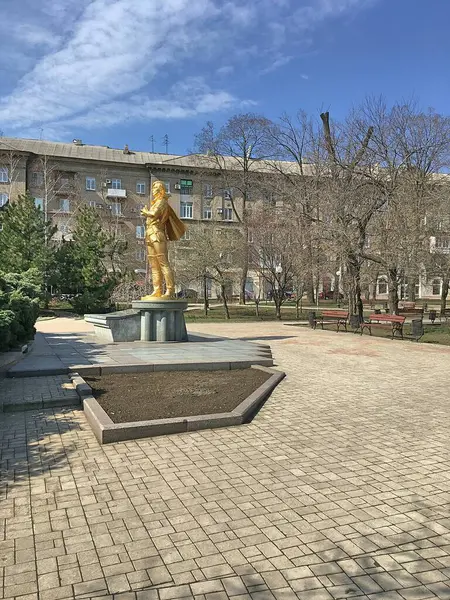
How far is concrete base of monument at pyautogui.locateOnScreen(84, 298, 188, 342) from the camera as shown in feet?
46.3

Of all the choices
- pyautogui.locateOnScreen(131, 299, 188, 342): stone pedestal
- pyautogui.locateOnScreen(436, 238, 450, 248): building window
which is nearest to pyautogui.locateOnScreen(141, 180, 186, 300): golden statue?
pyautogui.locateOnScreen(131, 299, 188, 342): stone pedestal

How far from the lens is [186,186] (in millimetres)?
57312

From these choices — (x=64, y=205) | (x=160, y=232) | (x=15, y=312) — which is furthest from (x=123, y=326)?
(x=64, y=205)

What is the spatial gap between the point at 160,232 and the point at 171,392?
7.64 m

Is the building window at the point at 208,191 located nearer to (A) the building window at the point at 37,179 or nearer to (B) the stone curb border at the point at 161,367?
(A) the building window at the point at 37,179

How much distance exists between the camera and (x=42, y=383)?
838 cm

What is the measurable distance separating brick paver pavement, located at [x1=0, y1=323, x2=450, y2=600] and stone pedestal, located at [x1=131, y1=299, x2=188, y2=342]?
7424 millimetres

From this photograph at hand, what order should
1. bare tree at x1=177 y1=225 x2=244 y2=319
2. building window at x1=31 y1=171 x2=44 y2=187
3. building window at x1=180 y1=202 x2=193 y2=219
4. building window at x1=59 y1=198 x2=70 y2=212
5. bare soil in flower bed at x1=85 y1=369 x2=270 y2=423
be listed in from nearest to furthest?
bare soil in flower bed at x1=85 y1=369 x2=270 y2=423 < bare tree at x1=177 y1=225 x2=244 y2=319 < building window at x1=31 y1=171 x2=44 y2=187 < building window at x1=59 y1=198 x2=70 y2=212 < building window at x1=180 y1=202 x2=193 y2=219

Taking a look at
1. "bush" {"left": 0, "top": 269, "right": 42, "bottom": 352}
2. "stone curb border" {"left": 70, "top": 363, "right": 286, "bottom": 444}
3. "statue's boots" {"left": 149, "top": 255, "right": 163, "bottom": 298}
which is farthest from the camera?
"statue's boots" {"left": 149, "top": 255, "right": 163, "bottom": 298}

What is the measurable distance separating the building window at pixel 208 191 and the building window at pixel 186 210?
7.34 feet

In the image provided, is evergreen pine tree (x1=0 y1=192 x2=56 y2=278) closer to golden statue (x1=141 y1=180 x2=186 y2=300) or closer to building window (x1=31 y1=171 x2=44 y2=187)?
golden statue (x1=141 y1=180 x2=186 y2=300)

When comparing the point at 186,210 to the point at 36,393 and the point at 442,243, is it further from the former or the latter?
the point at 36,393

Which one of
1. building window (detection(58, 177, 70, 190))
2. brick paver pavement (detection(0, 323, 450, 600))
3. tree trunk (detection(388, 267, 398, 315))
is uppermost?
building window (detection(58, 177, 70, 190))

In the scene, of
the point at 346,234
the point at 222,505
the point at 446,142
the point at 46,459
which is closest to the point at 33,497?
the point at 46,459
